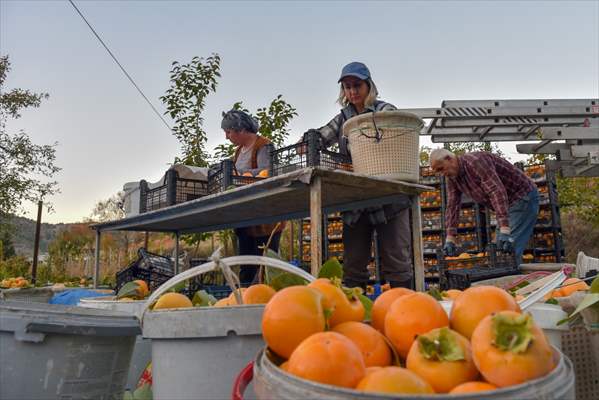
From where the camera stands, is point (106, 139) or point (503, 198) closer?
point (503, 198)

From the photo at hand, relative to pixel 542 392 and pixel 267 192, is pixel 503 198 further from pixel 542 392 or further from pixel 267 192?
pixel 542 392

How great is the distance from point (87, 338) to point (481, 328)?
0.99m

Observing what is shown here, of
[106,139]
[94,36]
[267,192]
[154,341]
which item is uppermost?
[94,36]

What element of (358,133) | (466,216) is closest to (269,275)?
(358,133)

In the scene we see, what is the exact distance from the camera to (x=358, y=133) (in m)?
2.81

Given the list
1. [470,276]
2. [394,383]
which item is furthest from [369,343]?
[470,276]

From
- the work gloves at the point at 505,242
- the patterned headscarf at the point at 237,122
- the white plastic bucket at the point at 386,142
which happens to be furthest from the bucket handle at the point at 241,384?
the work gloves at the point at 505,242

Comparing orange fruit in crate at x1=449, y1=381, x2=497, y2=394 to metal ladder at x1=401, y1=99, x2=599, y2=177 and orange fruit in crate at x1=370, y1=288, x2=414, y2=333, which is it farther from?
metal ladder at x1=401, y1=99, x2=599, y2=177

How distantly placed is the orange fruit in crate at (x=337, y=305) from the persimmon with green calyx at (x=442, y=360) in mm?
200

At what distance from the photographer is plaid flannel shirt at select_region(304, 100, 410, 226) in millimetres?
3133

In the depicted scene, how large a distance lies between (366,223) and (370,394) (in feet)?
9.11

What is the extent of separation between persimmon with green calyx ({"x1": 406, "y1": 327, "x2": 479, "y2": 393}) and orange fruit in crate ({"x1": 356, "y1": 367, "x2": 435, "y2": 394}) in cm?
4

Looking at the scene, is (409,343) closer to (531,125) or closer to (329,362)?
Answer: (329,362)

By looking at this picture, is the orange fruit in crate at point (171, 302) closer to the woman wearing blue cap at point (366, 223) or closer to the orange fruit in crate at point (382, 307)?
the orange fruit in crate at point (382, 307)
